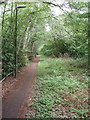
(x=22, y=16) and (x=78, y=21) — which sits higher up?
(x=22, y=16)

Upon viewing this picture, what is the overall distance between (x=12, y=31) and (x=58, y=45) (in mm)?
11406

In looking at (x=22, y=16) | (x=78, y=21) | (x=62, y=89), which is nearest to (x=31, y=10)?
(x=22, y=16)

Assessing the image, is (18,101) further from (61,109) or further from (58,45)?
(58,45)

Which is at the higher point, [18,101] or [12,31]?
[12,31]

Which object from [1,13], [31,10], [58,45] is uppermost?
[31,10]

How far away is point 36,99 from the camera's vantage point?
3.95 meters

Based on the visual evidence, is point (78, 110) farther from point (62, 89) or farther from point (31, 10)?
point (31, 10)

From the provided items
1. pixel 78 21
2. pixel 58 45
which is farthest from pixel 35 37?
pixel 78 21

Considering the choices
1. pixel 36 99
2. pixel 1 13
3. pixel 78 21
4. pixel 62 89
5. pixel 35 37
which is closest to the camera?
pixel 36 99

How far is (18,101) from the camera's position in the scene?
3.96 metres

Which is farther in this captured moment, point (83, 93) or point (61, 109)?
point (83, 93)

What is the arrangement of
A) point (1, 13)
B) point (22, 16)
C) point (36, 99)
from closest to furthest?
point (36, 99) → point (1, 13) → point (22, 16)

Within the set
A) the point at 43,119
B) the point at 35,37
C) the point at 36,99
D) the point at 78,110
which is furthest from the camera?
the point at 35,37

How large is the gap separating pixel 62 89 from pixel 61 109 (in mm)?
1497
